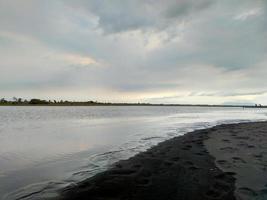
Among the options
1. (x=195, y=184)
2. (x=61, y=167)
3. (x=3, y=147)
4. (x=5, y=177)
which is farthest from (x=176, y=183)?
(x=3, y=147)

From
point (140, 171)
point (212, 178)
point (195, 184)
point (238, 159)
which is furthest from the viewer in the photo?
point (238, 159)

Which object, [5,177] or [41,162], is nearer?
[5,177]

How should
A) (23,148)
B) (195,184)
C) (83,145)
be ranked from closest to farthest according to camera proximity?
(195,184) < (23,148) < (83,145)

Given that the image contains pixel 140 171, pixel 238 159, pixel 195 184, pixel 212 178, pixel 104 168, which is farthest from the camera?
pixel 238 159

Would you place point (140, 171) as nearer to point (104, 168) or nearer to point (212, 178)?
point (104, 168)

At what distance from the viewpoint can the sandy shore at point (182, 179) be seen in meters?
6.32

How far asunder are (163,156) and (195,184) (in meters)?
3.99

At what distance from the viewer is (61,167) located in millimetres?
10125

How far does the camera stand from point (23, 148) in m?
14.7

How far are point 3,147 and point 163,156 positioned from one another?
10.2 m

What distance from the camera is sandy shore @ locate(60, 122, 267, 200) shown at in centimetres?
632

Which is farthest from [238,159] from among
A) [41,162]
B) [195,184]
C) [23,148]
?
[23,148]

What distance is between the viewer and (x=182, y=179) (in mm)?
7496

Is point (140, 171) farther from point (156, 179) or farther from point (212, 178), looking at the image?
point (212, 178)
